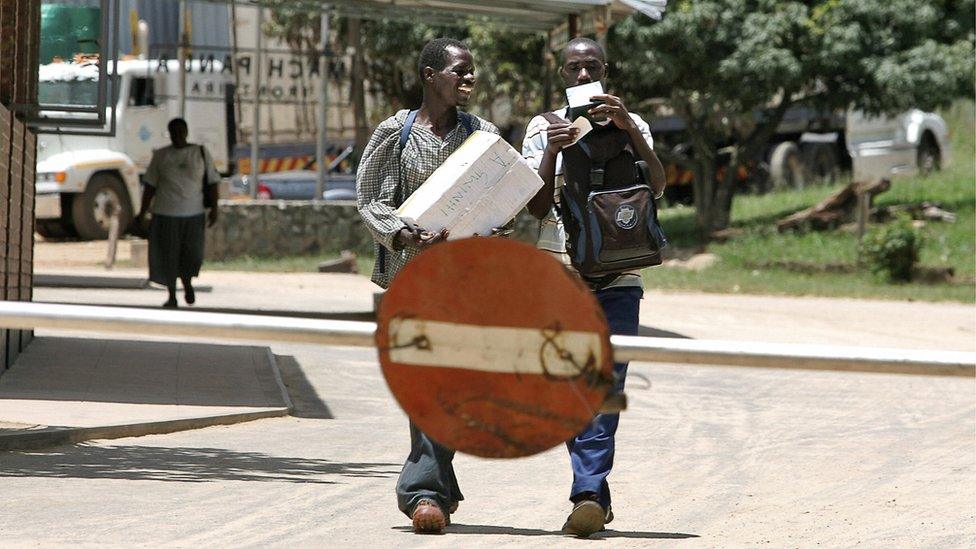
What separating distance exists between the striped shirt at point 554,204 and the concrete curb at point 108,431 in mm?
3057

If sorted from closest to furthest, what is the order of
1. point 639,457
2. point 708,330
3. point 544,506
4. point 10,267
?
point 544,506 < point 639,457 < point 10,267 < point 708,330

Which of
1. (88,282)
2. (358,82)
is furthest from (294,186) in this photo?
(88,282)

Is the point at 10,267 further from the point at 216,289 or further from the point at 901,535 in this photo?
the point at 216,289

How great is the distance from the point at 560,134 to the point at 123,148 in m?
22.7

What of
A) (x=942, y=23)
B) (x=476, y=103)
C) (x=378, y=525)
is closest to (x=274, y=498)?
(x=378, y=525)

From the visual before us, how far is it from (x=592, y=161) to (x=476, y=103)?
2590 cm

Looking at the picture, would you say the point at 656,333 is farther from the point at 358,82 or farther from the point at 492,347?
the point at 358,82

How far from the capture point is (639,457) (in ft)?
26.5

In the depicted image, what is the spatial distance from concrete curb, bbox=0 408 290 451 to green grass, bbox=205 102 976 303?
12692 mm

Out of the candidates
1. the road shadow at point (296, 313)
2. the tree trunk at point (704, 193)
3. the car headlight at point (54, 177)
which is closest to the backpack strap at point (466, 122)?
the road shadow at point (296, 313)

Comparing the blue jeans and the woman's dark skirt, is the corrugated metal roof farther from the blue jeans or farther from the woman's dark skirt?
the blue jeans

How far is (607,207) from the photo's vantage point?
5.70 metres

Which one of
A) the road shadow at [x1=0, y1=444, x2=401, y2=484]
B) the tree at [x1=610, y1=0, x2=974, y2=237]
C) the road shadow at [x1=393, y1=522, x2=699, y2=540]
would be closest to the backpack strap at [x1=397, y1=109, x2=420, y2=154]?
the road shadow at [x1=393, y1=522, x2=699, y2=540]

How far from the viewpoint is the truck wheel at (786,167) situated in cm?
3319
